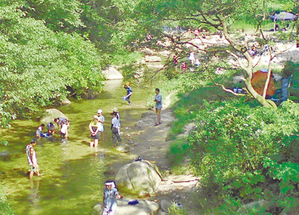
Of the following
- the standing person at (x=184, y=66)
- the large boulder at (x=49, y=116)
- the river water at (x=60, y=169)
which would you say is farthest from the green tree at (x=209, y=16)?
the large boulder at (x=49, y=116)

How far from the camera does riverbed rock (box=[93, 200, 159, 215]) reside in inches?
345

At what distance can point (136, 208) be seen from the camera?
888cm

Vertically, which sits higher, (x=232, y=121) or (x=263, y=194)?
(x=232, y=121)

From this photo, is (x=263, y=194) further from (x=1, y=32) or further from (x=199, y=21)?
(x=1, y=32)

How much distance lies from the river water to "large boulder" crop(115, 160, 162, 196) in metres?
0.76

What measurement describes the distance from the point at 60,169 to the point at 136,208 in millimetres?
4757

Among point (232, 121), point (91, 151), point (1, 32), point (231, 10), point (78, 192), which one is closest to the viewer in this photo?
point (232, 121)

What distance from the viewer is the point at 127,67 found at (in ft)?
40.0

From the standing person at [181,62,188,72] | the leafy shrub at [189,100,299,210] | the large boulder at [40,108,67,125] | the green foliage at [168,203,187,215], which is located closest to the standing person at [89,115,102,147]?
the large boulder at [40,108,67,125]

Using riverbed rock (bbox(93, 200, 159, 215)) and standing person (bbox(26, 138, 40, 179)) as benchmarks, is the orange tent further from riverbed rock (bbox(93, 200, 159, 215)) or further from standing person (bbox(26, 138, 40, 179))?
standing person (bbox(26, 138, 40, 179))

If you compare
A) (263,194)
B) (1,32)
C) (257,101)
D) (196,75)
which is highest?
(1,32)

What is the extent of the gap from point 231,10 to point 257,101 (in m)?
3.05

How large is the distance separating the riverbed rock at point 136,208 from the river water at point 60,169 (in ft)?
3.51

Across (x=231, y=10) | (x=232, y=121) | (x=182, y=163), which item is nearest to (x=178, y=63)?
(x=231, y=10)
